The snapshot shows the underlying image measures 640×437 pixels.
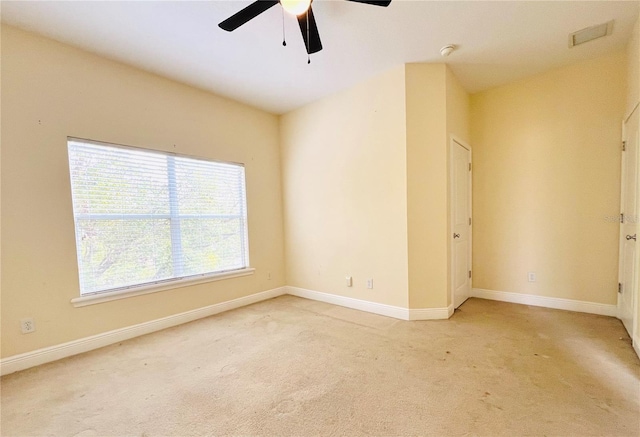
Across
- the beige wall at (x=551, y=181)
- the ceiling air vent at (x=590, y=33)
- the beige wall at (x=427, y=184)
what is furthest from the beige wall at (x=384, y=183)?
the ceiling air vent at (x=590, y=33)

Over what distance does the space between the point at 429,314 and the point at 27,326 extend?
3.77 m

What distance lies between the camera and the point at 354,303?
3.49 m

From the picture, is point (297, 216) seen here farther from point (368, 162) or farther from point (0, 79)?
point (0, 79)

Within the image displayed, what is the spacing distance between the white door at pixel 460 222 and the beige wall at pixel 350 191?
25.3 inches

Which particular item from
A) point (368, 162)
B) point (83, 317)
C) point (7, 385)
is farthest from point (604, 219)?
point (7, 385)

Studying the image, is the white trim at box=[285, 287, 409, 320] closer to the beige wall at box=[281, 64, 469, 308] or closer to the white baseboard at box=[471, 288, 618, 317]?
the beige wall at box=[281, 64, 469, 308]

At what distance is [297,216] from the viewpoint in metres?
4.16

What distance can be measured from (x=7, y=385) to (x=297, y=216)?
10.5 ft

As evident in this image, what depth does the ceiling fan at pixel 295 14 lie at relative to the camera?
1616 millimetres

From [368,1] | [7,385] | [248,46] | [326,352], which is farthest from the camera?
[248,46]

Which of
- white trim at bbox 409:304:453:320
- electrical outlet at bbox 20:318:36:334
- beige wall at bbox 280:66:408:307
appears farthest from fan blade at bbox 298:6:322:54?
electrical outlet at bbox 20:318:36:334

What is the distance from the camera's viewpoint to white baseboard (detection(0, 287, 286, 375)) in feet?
7.18

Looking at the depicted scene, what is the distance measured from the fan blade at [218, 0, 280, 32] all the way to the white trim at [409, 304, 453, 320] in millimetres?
3053

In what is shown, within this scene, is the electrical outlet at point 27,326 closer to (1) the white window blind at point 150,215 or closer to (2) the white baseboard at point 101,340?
(2) the white baseboard at point 101,340
